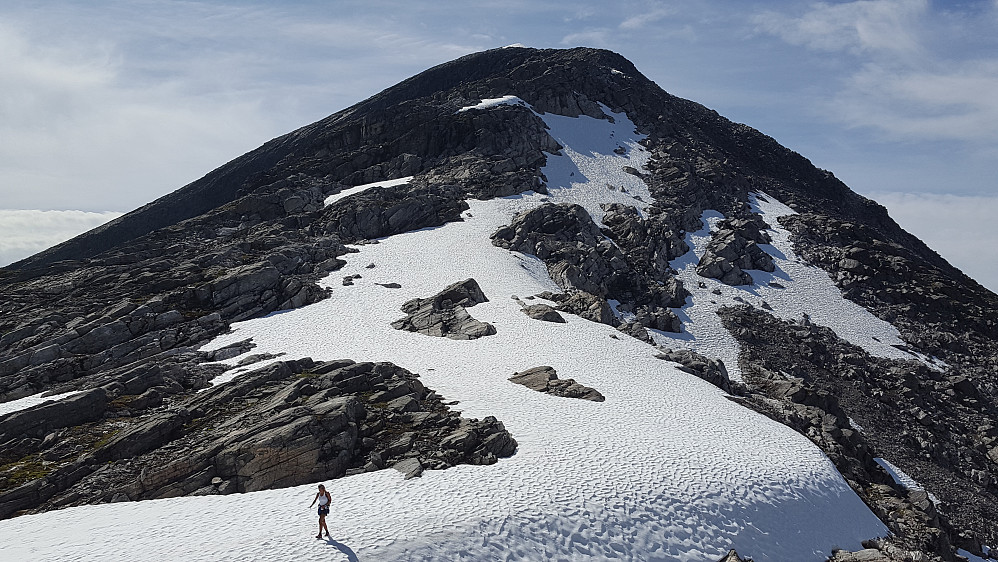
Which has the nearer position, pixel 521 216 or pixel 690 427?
pixel 690 427

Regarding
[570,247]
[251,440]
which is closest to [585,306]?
[570,247]

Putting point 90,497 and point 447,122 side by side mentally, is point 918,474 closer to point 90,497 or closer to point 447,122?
point 90,497

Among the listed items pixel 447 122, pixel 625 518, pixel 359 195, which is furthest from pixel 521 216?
pixel 625 518

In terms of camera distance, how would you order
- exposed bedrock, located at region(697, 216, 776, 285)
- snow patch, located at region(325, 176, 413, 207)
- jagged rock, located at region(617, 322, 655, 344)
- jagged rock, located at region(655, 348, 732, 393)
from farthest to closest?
snow patch, located at region(325, 176, 413, 207) → exposed bedrock, located at region(697, 216, 776, 285) → jagged rock, located at region(617, 322, 655, 344) → jagged rock, located at region(655, 348, 732, 393)

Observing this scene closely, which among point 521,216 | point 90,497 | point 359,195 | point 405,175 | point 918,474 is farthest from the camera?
point 405,175

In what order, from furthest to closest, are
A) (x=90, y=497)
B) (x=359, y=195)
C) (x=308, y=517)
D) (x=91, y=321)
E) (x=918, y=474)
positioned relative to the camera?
(x=359, y=195) < (x=91, y=321) < (x=918, y=474) < (x=90, y=497) < (x=308, y=517)

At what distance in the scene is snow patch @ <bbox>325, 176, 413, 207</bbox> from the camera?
3033 inches

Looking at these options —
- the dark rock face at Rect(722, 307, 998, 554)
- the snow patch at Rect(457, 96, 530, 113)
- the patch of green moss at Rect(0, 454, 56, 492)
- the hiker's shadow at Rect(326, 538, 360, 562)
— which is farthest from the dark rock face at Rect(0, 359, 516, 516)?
the snow patch at Rect(457, 96, 530, 113)

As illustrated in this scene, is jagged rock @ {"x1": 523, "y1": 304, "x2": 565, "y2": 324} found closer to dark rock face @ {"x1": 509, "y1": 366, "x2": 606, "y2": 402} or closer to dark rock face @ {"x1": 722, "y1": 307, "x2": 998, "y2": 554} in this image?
dark rock face @ {"x1": 509, "y1": 366, "x2": 606, "y2": 402}

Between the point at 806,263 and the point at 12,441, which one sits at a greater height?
the point at 806,263

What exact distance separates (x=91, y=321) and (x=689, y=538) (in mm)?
46064

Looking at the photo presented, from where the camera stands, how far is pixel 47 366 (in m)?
38.2

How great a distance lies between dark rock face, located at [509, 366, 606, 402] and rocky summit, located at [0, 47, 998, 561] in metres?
0.22

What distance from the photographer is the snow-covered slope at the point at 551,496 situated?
16.5 m
